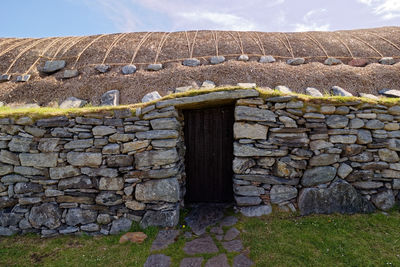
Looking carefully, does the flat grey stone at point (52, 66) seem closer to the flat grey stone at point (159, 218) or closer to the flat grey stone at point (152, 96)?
the flat grey stone at point (152, 96)

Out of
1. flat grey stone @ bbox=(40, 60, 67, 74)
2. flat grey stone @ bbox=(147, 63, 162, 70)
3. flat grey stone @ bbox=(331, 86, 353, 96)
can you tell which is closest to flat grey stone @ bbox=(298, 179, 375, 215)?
flat grey stone @ bbox=(331, 86, 353, 96)

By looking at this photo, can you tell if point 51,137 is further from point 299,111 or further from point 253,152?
A: point 299,111

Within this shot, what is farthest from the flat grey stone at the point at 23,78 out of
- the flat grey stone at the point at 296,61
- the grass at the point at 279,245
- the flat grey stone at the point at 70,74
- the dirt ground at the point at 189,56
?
the flat grey stone at the point at 296,61

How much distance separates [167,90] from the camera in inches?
257

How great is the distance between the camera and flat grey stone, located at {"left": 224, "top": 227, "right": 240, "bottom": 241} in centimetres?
382

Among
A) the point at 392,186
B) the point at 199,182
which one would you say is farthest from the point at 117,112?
the point at 392,186

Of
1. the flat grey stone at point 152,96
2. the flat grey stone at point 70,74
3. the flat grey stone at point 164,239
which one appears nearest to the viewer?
the flat grey stone at point 164,239

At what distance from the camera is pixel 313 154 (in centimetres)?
431

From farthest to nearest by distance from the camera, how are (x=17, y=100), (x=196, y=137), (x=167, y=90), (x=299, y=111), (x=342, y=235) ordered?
(x=17, y=100) < (x=167, y=90) < (x=196, y=137) < (x=299, y=111) < (x=342, y=235)

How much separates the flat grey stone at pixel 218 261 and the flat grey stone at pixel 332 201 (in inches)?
73.6

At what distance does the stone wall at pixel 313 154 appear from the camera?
13.9 feet

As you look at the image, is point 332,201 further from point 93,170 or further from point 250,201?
point 93,170

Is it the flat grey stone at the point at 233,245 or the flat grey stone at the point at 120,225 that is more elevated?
the flat grey stone at the point at 120,225

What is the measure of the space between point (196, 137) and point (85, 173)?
2358 mm
